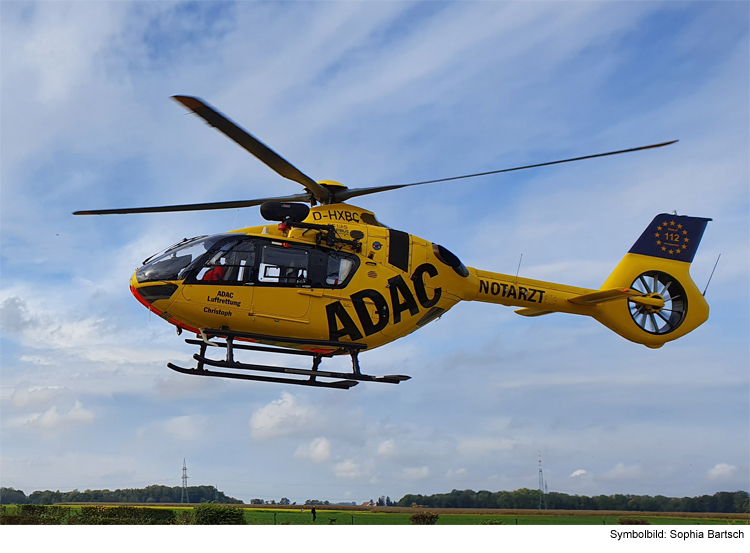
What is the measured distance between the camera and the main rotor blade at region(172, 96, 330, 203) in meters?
11.4

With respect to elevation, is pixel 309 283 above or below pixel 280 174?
below

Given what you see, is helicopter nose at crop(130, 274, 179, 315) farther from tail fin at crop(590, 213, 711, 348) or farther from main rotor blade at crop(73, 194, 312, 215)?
tail fin at crop(590, 213, 711, 348)

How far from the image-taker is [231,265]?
45.3 ft

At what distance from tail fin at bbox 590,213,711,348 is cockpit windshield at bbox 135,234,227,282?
11.2m

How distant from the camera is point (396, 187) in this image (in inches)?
645

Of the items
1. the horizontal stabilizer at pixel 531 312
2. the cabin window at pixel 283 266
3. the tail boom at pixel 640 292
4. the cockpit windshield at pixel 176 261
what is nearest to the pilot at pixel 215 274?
the cockpit windshield at pixel 176 261

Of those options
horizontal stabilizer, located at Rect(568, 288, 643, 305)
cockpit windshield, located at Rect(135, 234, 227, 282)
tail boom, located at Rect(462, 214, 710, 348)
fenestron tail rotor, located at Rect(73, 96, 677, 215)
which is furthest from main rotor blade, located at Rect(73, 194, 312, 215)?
horizontal stabilizer, located at Rect(568, 288, 643, 305)

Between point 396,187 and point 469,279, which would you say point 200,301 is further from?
point 469,279

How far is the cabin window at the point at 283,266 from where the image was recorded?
46.2ft

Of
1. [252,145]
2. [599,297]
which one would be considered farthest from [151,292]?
[599,297]

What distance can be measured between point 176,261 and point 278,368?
303 cm

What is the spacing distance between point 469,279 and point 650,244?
288 inches

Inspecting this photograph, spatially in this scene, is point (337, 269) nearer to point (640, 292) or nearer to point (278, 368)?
point (278, 368)
